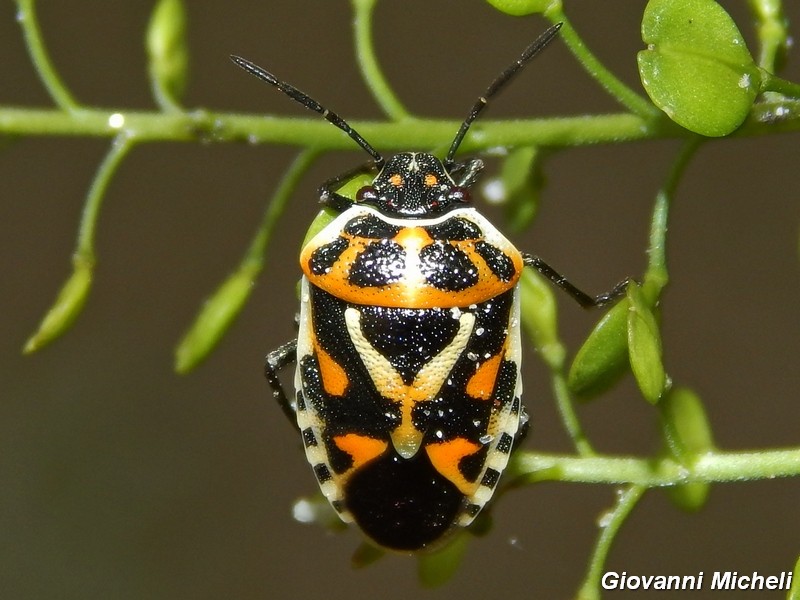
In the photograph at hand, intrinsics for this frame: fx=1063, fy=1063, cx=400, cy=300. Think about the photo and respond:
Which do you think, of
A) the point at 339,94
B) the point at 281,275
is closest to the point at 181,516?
the point at 281,275

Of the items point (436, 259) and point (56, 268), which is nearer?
point (436, 259)

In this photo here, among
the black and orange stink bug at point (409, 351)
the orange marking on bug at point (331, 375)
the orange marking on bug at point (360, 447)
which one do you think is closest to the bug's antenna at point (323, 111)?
the black and orange stink bug at point (409, 351)

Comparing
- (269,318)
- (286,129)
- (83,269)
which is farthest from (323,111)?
(269,318)

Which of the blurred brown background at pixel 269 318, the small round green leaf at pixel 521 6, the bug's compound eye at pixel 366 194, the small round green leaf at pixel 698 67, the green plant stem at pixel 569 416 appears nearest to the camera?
the small round green leaf at pixel 698 67

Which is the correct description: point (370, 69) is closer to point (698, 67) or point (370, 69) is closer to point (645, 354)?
point (698, 67)

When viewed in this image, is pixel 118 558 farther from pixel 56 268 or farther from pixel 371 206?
pixel 371 206

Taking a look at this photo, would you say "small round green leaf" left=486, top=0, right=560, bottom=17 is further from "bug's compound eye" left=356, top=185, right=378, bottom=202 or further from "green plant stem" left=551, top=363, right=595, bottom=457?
"green plant stem" left=551, top=363, right=595, bottom=457

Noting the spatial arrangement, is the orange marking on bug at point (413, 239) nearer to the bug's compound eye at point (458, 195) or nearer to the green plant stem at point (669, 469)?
the bug's compound eye at point (458, 195)
